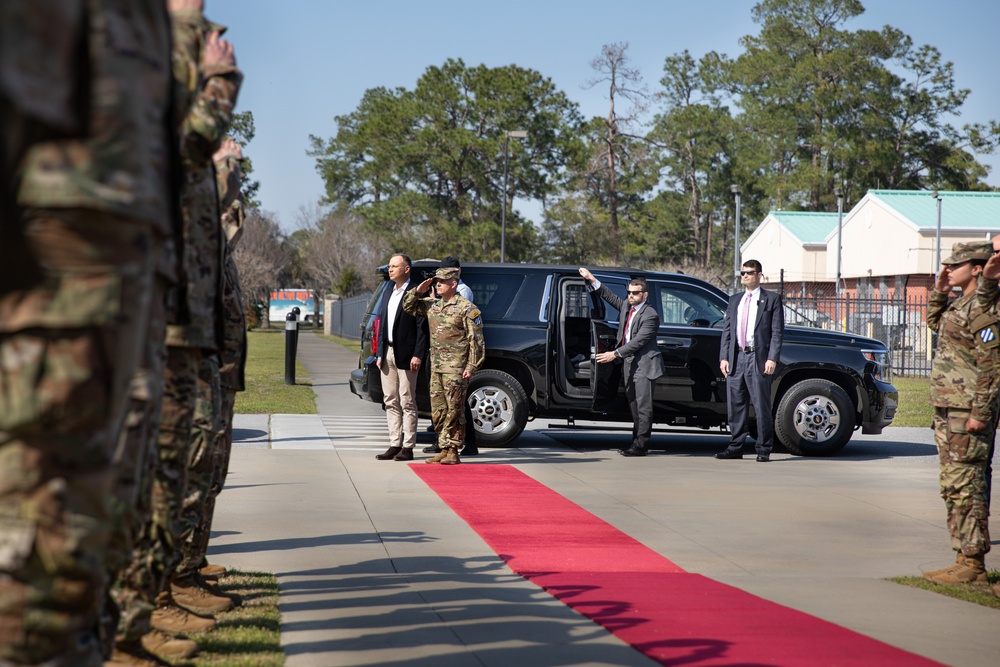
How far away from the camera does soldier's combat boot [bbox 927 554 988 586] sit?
6398 mm

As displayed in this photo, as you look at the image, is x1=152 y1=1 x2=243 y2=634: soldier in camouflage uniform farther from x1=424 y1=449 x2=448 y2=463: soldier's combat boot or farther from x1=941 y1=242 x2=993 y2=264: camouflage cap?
x1=424 y1=449 x2=448 y2=463: soldier's combat boot

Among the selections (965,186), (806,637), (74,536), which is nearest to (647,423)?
(806,637)

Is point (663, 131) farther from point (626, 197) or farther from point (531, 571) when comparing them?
point (531, 571)

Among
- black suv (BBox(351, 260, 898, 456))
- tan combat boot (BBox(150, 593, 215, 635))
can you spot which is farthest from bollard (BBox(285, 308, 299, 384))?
tan combat boot (BBox(150, 593, 215, 635))

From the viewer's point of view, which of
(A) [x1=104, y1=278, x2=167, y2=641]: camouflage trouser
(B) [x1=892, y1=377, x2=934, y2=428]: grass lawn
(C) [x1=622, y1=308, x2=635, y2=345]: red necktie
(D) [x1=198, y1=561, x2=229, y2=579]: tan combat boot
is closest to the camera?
(A) [x1=104, y1=278, x2=167, y2=641]: camouflage trouser

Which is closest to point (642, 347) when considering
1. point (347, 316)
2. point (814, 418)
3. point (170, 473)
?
point (814, 418)

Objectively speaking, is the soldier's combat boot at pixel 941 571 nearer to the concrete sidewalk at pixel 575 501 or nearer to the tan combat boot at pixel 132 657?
the concrete sidewalk at pixel 575 501

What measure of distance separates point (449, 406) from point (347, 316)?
43.0 meters

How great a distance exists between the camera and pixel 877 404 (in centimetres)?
1270

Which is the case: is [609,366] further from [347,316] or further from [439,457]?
[347,316]

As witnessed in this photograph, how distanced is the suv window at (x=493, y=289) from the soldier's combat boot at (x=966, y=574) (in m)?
6.83

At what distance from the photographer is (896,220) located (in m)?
54.8

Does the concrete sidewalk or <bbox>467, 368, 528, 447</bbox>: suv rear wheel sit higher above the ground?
<bbox>467, 368, 528, 447</bbox>: suv rear wheel

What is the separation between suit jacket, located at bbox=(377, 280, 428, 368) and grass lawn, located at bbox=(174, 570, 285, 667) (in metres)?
5.69
